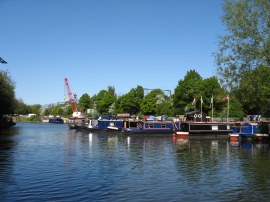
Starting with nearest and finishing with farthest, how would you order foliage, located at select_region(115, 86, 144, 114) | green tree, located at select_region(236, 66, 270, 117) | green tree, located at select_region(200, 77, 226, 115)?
1. green tree, located at select_region(236, 66, 270, 117)
2. green tree, located at select_region(200, 77, 226, 115)
3. foliage, located at select_region(115, 86, 144, 114)

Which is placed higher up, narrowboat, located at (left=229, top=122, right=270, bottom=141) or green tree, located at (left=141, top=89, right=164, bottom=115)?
green tree, located at (left=141, top=89, right=164, bottom=115)

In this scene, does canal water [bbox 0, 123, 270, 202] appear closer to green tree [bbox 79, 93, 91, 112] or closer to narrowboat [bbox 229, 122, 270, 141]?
narrowboat [bbox 229, 122, 270, 141]

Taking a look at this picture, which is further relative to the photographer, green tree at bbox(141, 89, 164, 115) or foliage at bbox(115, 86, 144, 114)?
foliage at bbox(115, 86, 144, 114)

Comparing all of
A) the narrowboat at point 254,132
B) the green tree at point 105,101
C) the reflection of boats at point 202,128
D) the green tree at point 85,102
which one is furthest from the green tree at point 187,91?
the green tree at point 85,102

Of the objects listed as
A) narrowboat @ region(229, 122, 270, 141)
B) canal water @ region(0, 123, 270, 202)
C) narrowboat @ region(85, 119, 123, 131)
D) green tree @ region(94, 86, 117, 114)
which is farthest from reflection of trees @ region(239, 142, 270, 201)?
green tree @ region(94, 86, 117, 114)

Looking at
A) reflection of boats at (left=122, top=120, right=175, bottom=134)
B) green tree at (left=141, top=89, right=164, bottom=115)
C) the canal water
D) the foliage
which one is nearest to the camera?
the canal water

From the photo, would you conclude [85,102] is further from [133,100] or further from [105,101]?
[133,100]

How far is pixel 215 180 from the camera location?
76.0 feet

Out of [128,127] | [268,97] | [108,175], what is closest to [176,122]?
[128,127]

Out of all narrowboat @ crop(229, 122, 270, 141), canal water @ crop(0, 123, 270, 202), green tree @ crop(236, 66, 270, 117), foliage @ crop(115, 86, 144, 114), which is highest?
foliage @ crop(115, 86, 144, 114)

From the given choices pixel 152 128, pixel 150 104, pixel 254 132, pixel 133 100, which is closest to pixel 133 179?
pixel 254 132

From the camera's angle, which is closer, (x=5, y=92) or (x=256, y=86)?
(x=256, y=86)

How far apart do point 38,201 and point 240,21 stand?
95.8 ft

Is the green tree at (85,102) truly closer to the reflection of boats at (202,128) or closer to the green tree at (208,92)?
the green tree at (208,92)
